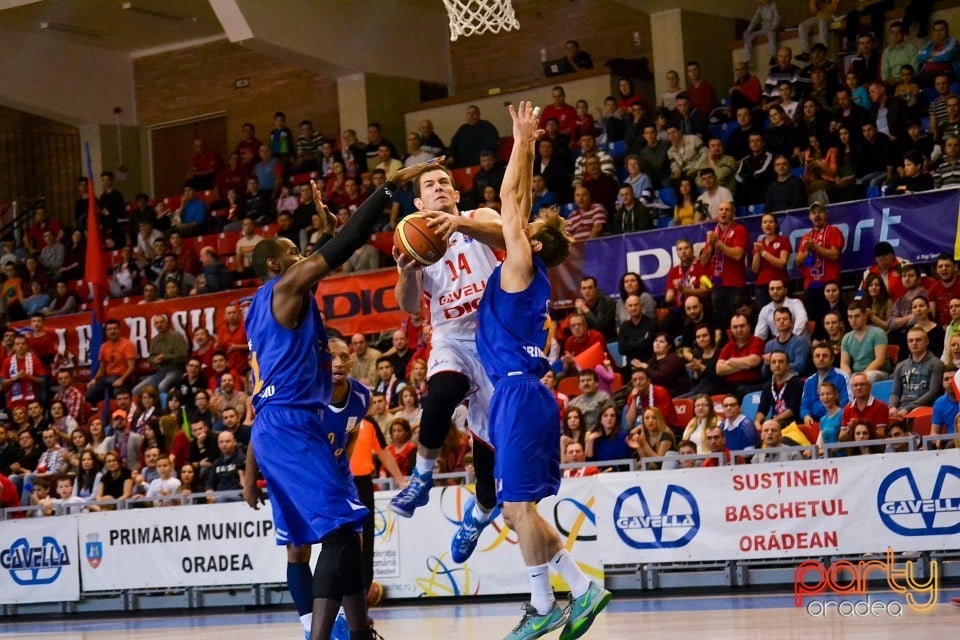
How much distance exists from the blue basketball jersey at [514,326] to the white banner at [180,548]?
23.0ft

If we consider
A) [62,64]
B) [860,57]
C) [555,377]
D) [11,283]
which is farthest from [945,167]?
[62,64]

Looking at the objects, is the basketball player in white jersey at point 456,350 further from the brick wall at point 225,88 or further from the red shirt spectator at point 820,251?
the brick wall at point 225,88

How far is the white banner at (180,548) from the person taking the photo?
14.8 m

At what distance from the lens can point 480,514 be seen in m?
8.84

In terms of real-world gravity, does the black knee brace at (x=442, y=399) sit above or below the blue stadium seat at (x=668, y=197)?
below

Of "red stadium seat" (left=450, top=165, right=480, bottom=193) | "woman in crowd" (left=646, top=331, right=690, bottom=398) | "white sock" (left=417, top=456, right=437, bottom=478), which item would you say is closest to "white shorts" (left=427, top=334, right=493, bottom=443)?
"white sock" (left=417, top=456, right=437, bottom=478)

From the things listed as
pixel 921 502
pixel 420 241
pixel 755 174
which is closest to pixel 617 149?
pixel 755 174

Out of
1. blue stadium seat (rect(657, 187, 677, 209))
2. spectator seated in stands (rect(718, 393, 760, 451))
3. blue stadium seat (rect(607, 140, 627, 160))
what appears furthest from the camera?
blue stadium seat (rect(607, 140, 627, 160))

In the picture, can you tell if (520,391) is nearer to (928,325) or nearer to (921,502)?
(921,502)

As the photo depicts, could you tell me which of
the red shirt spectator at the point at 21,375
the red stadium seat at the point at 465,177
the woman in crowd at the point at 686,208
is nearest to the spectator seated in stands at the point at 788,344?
the woman in crowd at the point at 686,208

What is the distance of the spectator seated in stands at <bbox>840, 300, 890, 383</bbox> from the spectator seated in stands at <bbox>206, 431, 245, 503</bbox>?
648 centimetres

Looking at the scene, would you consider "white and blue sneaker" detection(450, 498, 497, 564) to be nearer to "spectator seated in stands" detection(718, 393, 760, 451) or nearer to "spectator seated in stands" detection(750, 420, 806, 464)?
"spectator seated in stands" detection(750, 420, 806, 464)

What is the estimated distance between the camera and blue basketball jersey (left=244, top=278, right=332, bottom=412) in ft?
24.7

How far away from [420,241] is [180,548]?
859 cm
